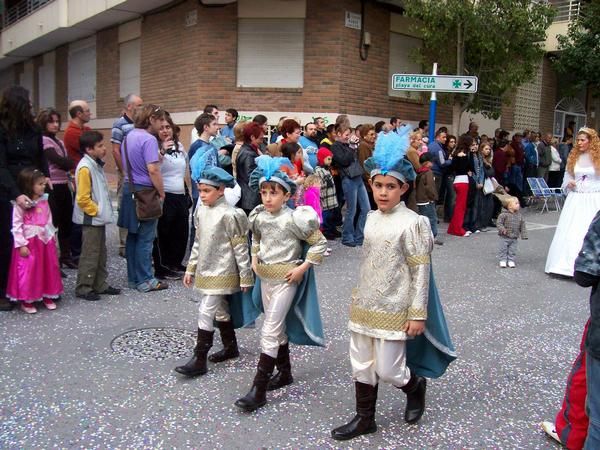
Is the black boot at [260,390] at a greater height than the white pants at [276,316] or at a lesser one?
→ lesser

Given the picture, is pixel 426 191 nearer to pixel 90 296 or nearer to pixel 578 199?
pixel 578 199

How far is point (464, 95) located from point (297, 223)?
11.2m

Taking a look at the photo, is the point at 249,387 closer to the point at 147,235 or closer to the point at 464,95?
the point at 147,235

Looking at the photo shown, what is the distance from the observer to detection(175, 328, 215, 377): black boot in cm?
406

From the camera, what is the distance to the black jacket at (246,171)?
6809 mm

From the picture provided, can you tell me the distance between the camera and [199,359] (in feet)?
13.5

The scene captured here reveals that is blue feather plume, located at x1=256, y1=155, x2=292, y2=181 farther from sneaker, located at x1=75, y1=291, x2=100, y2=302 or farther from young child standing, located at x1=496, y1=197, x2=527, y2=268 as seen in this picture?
young child standing, located at x1=496, y1=197, x2=527, y2=268

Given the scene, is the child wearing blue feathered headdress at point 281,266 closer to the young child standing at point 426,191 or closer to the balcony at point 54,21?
the young child standing at point 426,191

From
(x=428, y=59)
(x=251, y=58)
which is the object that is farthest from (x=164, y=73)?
(x=428, y=59)

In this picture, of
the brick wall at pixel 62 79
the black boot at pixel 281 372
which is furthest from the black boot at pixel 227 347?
the brick wall at pixel 62 79

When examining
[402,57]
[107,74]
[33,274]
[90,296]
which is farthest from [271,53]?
[33,274]

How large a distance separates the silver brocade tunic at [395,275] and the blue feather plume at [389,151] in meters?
0.26

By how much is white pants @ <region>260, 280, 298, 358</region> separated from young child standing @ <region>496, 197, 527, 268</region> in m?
5.04

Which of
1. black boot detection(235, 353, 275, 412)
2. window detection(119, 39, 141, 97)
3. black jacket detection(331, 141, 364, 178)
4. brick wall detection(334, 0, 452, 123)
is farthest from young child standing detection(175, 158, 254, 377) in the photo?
window detection(119, 39, 141, 97)
